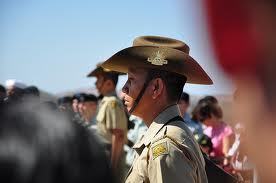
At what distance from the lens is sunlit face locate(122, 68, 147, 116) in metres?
2.83

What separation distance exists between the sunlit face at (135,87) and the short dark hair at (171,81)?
39 millimetres

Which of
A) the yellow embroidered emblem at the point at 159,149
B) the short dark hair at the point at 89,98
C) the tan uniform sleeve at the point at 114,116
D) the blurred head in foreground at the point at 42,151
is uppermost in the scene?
the blurred head in foreground at the point at 42,151

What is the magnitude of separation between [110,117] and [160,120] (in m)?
3.58

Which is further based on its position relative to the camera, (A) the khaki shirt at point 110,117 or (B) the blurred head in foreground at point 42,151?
(A) the khaki shirt at point 110,117

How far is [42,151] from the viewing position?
949mm

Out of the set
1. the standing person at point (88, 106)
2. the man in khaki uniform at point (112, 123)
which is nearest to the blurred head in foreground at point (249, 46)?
the man in khaki uniform at point (112, 123)

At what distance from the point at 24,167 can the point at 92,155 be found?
11 centimetres

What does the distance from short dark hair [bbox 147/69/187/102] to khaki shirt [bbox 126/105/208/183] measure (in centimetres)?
17

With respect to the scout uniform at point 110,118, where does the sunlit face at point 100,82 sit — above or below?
above

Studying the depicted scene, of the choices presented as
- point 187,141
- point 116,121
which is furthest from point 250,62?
point 116,121

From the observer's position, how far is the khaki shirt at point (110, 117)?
627 cm

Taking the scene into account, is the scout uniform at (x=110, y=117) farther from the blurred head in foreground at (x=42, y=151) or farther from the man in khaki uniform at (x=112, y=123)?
the blurred head in foreground at (x=42, y=151)

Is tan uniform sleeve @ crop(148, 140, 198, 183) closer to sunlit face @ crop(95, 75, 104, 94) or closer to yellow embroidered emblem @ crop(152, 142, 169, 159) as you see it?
yellow embroidered emblem @ crop(152, 142, 169, 159)

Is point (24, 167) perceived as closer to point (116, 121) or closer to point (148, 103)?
point (148, 103)
